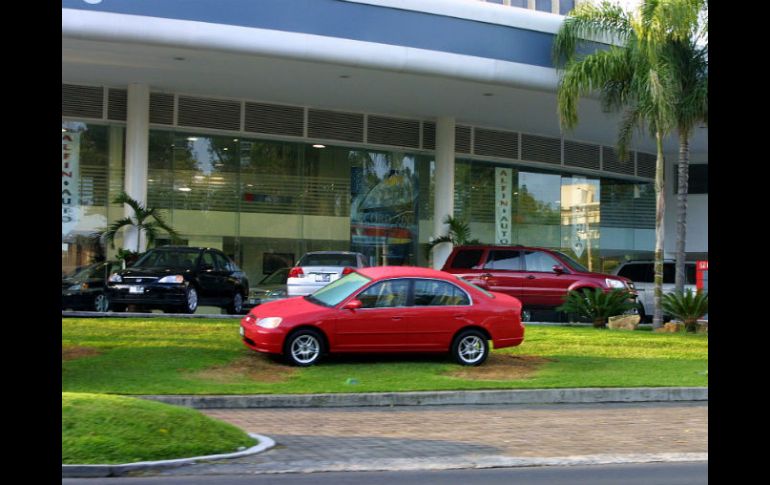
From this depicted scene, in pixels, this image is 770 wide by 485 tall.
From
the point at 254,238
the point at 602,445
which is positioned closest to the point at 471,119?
the point at 254,238

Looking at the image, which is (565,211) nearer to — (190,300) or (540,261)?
(540,261)

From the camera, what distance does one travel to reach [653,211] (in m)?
36.1

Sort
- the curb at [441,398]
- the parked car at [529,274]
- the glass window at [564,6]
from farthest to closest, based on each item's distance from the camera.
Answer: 1. the glass window at [564,6]
2. the parked car at [529,274]
3. the curb at [441,398]

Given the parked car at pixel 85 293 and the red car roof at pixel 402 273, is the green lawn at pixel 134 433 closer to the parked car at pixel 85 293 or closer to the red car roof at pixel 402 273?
the red car roof at pixel 402 273

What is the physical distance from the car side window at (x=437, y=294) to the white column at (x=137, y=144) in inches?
538

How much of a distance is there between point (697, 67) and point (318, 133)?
12.5m

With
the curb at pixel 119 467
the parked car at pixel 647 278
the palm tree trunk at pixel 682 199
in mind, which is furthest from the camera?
the parked car at pixel 647 278

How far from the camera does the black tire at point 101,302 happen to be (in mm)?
20906

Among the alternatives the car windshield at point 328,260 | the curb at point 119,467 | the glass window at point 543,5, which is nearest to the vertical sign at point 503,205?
the glass window at point 543,5

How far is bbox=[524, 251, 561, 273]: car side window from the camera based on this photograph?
2148 centimetres

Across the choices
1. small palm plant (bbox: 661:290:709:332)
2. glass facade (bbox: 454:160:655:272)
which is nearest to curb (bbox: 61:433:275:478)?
small palm plant (bbox: 661:290:709:332)

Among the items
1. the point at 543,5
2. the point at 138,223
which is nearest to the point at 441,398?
the point at 138,223

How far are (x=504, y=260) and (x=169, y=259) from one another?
26.8 feet
